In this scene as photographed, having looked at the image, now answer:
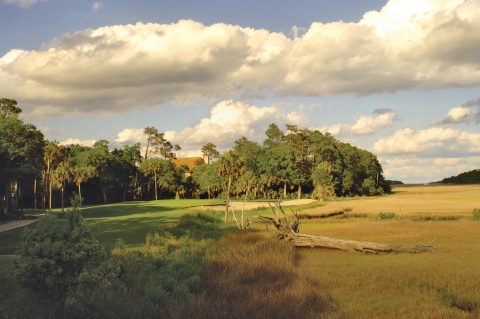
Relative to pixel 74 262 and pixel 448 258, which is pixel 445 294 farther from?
pixel 74 262

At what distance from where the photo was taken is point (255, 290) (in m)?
14.5

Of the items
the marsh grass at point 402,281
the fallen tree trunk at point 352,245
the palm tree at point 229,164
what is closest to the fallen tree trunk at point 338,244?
the fallen tree trunk at point 352,245

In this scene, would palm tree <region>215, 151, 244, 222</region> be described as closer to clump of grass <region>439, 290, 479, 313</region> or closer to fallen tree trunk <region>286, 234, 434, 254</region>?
fallen tree trunk <region>286, 234, 434, 254</region>

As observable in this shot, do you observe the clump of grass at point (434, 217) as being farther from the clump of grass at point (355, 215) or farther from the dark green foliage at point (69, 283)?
the dark green foliage at point (69, 283)

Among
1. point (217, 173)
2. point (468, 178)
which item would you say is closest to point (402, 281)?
point (217, 173)

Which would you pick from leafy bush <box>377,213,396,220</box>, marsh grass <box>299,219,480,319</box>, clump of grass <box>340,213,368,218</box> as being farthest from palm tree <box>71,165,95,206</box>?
marsh grass <box>299,219,480,319</box>

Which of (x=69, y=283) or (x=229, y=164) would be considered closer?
(x=69, y=283)

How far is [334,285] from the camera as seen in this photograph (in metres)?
16.7

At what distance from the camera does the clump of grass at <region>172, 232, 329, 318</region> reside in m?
12.2

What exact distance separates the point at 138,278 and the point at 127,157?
104366 millimetres

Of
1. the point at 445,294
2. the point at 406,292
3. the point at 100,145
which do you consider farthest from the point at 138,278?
the point at 100,145

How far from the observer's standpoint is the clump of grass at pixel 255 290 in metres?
12.2

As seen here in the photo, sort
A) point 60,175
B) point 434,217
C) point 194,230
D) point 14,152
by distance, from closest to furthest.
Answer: point 194,230 → point 434,217 → point 14,152 → point 60,175

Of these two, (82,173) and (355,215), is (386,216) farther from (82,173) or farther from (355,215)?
(82,173)
